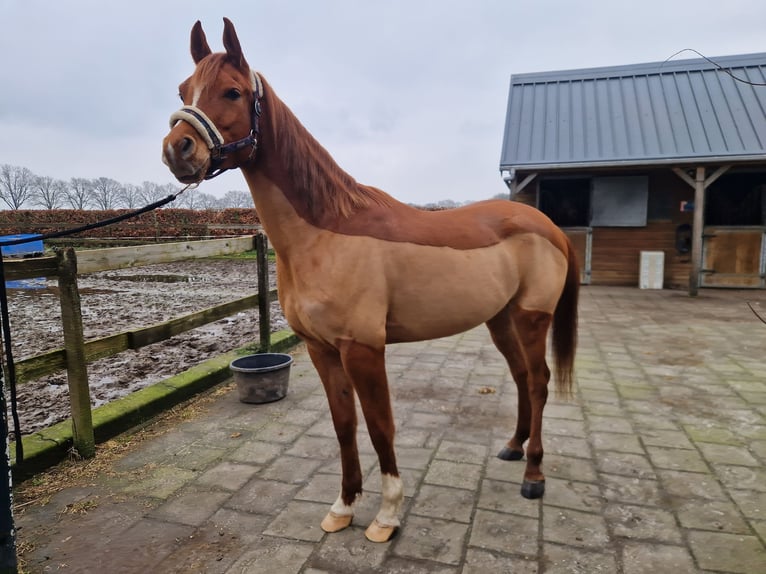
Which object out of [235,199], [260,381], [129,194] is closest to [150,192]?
[129,194]

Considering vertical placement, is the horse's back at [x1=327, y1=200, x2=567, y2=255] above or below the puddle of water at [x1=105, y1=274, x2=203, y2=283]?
above

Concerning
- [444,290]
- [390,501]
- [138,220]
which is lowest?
[390,501]

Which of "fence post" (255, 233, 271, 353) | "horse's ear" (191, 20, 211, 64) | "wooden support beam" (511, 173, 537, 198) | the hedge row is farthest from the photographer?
the hedge row

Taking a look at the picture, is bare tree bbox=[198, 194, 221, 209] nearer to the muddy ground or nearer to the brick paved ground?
the muddy ground

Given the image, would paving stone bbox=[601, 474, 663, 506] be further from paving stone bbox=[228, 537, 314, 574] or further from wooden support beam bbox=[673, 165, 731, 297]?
wooden support beam bbox=[673, 165, 731, 297]

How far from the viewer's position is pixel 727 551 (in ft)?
5.95

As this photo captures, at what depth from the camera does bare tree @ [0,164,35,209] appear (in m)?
45.1

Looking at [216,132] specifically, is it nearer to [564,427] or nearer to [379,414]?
[379,414]

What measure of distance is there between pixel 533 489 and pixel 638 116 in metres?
9.23

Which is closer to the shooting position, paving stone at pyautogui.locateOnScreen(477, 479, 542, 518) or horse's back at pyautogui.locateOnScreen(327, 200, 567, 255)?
horse's back at pyautogui.locateOnScreen(327, 200, 567, 255)

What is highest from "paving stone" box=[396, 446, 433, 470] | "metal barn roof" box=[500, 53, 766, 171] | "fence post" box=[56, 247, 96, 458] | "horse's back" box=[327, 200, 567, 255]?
"metal barn roof" box=[500, 53, 766, 171]

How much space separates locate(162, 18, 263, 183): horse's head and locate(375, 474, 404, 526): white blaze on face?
1432 mm

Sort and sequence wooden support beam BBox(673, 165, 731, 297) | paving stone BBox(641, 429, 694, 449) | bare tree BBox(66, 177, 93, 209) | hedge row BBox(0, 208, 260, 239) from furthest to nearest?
1. bare tree BBox(66, 177, 93, 209)
2. hedge row BBox(0, 208, 260, 239)
3. wooden support beam BBox(673, 165, 731, 297)
4. paving stone BBox(641, 429, 694, 449)

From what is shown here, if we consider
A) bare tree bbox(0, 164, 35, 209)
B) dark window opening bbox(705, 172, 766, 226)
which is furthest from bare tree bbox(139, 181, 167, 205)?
dark window opening bbox(705, 172, 766, 226)
